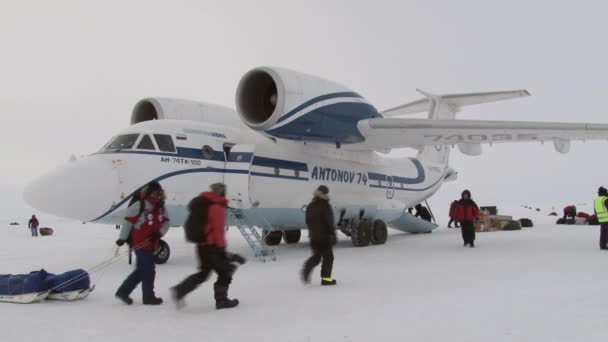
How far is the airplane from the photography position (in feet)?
27.5

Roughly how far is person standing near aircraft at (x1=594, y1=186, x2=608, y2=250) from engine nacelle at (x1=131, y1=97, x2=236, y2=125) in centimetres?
807

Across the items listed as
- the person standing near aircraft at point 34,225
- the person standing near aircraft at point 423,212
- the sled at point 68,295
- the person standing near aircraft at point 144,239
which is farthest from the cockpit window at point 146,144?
the person standing near aircraft at point 34,225

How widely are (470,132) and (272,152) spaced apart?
4442 mm

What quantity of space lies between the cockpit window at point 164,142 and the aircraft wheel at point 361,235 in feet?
17.0

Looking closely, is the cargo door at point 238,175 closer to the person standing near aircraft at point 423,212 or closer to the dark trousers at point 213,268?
the dark trousers at point 213,268

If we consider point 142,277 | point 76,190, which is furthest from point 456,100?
point 142,277

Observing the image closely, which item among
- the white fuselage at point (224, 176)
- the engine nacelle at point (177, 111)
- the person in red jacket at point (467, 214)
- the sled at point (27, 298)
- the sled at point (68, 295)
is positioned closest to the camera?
the sled at point (27, 298)

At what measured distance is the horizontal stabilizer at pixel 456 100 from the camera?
14.6 meters

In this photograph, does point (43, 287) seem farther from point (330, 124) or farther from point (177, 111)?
point (330, 124)

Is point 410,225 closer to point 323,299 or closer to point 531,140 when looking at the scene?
point 531,140

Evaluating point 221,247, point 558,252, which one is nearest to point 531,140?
point 558,252

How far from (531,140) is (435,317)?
903 cm

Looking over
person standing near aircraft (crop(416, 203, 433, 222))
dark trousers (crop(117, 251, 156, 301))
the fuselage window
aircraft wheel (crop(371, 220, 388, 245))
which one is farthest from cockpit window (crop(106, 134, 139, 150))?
person standing near aircraft (crop(416, 203, 433, 222))

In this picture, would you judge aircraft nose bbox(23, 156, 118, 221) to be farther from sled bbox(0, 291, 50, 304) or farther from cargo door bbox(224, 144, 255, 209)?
sled bbox(0, 291, 50, 304)
